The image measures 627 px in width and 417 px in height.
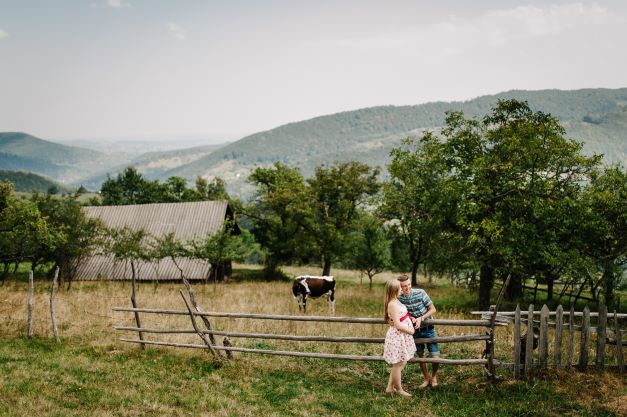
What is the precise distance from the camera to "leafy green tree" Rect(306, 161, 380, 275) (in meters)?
33.6

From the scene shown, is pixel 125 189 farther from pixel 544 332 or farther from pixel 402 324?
pixel 544 332

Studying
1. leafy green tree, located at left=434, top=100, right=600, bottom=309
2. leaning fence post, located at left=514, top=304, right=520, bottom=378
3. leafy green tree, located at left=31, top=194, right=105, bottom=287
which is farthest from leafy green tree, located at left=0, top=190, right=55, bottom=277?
leaning fence post, located at left=514, top=304, right=520, bottom=378

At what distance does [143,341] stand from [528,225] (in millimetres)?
14358

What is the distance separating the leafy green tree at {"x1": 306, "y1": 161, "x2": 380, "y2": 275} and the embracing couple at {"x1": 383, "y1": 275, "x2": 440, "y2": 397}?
78.8ft

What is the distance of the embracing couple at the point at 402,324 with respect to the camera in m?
8.38

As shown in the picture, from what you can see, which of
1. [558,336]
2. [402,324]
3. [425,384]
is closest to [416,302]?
[402,324]

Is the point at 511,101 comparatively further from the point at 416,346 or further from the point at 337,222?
the point at 337,222

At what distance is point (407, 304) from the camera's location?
8914mm

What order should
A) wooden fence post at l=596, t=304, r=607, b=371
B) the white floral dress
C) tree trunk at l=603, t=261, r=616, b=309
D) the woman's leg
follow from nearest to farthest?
the white floral dress, the woman's leg, wooden fence post at l=596, t=304, r=607, b=371, tree trunk at l=603, t=261, r=616, b=309

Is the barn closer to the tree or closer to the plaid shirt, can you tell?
the tree

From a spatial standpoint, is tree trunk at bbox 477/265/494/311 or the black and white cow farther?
tree trunk at bbox 477/265/494/311

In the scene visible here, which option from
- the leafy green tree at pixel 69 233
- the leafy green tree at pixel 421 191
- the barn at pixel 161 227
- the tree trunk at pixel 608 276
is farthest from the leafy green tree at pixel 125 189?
the tree trunk at pixel 608 276

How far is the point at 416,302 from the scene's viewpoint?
29.1 ft

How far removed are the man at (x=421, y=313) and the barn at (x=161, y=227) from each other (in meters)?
23.1
